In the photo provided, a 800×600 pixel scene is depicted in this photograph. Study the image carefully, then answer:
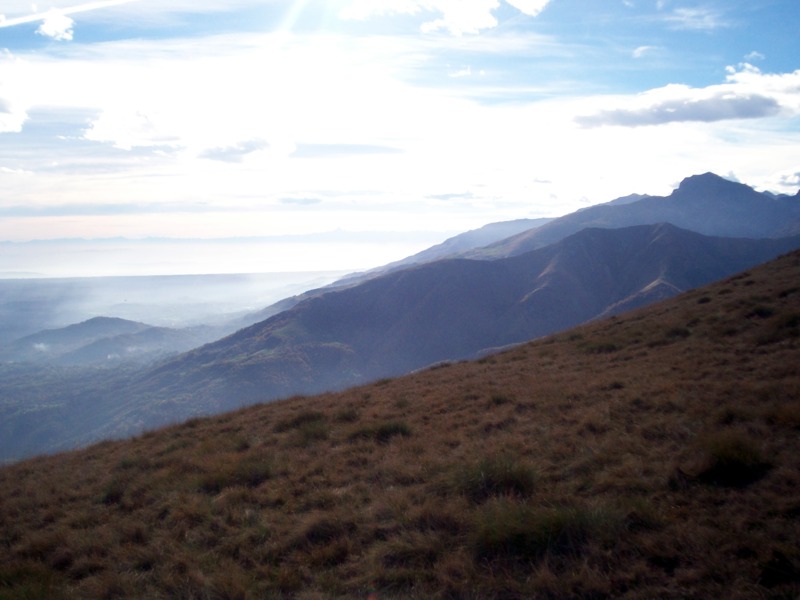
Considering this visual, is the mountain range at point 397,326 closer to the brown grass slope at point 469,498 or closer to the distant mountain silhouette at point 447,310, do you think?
the distant mountain silhouette at point 447,310

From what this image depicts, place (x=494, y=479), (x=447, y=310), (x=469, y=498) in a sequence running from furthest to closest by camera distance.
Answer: (x=447, y=310), (x=494, y=479), (x=469, y=498)

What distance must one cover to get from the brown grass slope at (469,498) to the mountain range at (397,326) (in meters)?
97.5

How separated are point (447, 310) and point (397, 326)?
43.7ft

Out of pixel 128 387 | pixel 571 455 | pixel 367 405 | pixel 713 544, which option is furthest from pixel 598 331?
pixel 128 387

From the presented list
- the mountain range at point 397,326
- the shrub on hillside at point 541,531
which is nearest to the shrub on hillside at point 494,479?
the shrub on hillside at point 541,531

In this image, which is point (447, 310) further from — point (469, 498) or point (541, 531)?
point (541, 531)

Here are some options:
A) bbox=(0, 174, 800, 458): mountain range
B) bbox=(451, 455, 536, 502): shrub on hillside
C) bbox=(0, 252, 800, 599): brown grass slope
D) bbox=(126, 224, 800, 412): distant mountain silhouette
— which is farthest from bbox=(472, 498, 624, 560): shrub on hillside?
bbox=(126, 224, 800, 412): distant mountain silhouette

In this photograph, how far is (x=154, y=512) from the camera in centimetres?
883

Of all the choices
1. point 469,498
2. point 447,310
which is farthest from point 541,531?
point 447,310

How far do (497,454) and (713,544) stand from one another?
3381 millimetres

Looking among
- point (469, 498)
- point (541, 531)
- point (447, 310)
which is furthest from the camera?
point (447, 310)

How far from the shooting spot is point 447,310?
14338 centimetres

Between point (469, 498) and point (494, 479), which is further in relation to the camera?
point (494, 479)

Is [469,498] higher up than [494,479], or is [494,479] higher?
[494,479]
